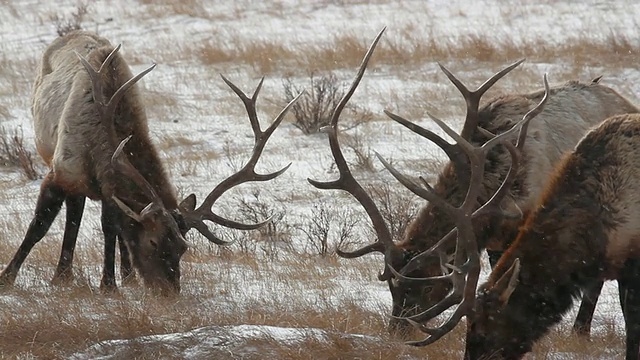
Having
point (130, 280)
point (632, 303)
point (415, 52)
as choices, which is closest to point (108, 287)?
point (130, 280)

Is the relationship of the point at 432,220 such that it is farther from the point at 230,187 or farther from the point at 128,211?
the point at 128,211

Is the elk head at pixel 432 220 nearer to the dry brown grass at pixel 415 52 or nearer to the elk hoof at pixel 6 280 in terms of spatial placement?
the elk hoof at pixel 6 280

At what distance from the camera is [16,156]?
10.8 metres

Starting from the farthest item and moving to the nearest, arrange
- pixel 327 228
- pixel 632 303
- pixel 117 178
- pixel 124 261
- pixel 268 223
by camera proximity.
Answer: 1. pixel 327 228
2. pixel 268 223
3. pixel 124 261
4. pixel 117 178
5. pixel 632 303

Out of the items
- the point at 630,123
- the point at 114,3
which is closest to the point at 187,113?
the point at 630,123

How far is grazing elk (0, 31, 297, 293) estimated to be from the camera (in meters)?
6.66

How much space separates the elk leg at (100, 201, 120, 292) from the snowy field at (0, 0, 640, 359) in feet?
0.35

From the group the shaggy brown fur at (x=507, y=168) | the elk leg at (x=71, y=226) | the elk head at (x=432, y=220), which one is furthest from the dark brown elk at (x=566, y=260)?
the elk leg at (x=71, y=226)

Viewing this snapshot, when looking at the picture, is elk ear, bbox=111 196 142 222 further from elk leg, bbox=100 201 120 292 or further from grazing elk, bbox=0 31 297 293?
elk leg, bbox=100 201 120 292

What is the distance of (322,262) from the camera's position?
25.6 feet

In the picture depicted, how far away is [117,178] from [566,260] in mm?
3095

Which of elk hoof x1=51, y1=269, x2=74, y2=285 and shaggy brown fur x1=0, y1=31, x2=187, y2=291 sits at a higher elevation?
shaggy brown fur x1=0, y1=31, x2=187, y2=291

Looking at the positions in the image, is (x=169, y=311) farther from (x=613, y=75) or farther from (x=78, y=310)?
(x=613, y=75)

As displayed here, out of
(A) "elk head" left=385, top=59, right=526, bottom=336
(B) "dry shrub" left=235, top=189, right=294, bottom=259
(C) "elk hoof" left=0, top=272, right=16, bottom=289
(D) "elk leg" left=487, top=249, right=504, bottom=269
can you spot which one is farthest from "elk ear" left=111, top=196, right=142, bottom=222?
(D) "elk leg" left=487, top=249, right=504, bottom=269
